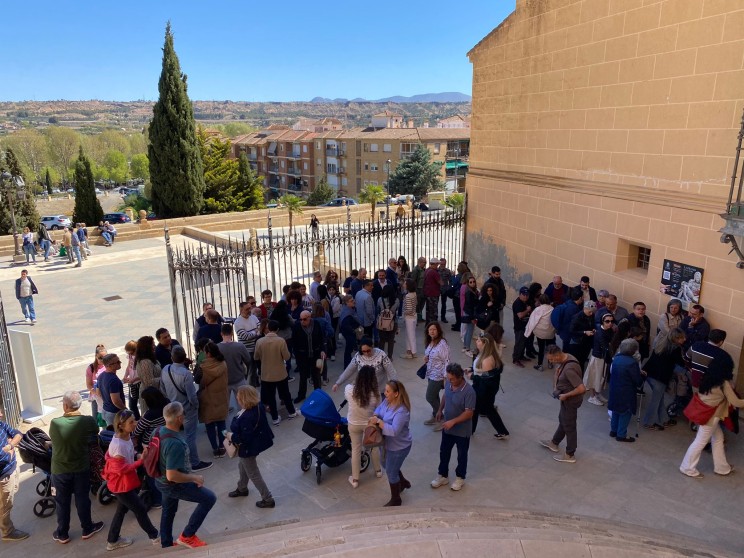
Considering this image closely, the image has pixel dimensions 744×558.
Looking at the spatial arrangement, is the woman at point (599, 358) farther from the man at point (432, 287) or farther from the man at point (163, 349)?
the man at point (163, 349)

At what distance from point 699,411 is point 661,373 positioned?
0.99 metres

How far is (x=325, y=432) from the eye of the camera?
6398 mm

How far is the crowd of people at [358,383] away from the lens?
17.5 feet

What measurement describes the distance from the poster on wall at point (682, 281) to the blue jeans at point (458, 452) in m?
4.66

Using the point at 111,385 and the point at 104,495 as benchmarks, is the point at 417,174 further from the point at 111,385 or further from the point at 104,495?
the point at 104,495

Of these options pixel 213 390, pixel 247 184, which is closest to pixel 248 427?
pixel 213 390

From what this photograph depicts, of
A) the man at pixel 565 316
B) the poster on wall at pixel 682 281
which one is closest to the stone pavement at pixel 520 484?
the man at pixel 565 316

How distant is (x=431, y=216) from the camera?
13.7m

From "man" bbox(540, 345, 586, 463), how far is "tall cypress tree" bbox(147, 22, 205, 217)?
2766 cm

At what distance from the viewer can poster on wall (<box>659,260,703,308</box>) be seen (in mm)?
8281

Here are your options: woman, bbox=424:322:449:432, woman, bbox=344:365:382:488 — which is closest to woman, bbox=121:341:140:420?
woman, bbox=344:365:382:488

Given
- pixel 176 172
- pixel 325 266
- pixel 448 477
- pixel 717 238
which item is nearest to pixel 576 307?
pixel 717 238

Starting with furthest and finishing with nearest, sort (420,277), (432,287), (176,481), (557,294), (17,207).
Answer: (17,207)
(420,277)
(432,287)
(557,294)
(176,481)

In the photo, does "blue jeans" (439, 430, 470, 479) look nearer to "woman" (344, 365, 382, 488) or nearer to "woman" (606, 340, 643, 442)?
"woman" (344, 365, 382, 488)
